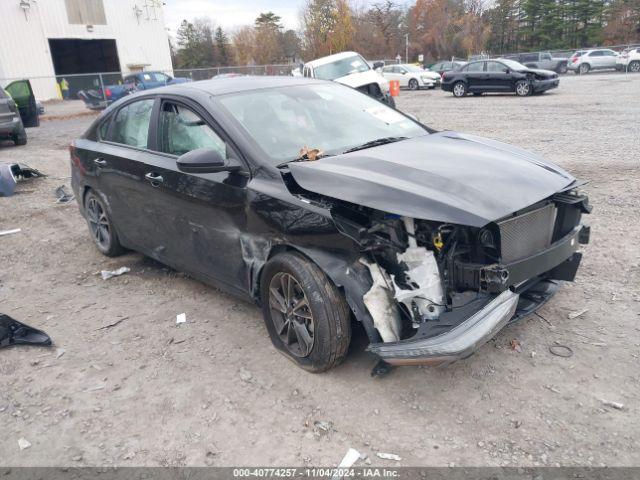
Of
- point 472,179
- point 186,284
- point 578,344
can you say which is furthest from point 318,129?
point 578,344

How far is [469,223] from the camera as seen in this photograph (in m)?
2.62

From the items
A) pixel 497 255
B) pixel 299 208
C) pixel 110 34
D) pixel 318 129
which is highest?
pixel 110 34

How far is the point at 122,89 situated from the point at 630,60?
28644 mm

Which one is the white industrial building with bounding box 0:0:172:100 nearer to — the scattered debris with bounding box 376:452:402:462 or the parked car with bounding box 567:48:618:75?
the parked car with bounding box 567:48:618:75

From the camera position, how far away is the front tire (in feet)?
73.8

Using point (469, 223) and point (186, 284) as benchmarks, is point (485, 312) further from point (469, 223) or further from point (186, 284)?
point (186, 284)

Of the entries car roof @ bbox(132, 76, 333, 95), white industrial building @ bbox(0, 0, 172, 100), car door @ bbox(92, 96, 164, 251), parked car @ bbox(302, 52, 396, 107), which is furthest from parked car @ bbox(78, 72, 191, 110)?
car roof @ bbox(132, 76, 333, 95)

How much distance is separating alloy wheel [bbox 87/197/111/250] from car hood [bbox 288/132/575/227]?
292 centimetres

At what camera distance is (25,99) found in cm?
1538

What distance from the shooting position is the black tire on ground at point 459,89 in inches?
885

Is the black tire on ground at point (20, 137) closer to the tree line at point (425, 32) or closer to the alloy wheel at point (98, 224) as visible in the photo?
the alloy wheel at point (98, 224)

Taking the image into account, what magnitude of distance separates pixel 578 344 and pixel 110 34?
42.0 metres

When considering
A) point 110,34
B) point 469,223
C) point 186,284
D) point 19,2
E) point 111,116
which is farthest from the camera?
point 110,34

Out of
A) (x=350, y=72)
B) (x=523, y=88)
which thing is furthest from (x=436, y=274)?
(x=523, y=88)
